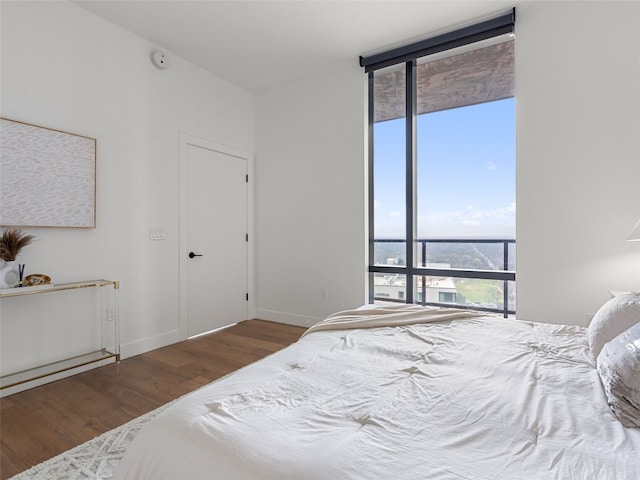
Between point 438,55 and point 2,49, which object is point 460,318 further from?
point 2,49

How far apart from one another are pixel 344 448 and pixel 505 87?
3717mm

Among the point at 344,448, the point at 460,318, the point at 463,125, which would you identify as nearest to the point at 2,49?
the point at 344,448

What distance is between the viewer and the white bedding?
0.74 meters

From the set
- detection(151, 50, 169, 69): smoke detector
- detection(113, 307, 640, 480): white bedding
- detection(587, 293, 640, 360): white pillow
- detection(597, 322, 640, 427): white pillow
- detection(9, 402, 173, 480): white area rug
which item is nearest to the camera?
detection(113, 307, 640, 480): white bedding

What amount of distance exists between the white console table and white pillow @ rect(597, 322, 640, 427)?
2.98m

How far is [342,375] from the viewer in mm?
1217

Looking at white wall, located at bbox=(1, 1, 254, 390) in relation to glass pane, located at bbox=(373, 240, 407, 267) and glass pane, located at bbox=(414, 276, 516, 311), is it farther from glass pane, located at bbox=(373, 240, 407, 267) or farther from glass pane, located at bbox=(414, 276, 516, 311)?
glass pane, located at bbox=(414, 276, 516, 311)

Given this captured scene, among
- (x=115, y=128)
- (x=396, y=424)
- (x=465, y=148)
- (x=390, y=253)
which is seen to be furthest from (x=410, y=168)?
(x=396, y=424)

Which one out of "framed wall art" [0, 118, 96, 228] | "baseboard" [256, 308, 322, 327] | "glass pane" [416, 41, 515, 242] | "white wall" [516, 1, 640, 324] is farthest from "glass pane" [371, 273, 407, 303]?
"framed wall art" [0, 118, 96, 228]

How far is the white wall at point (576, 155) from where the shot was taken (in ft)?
8.25

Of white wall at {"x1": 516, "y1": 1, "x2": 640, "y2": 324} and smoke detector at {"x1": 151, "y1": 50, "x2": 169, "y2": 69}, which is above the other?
smoke detector at {"x1": 151, "y1": 50, "x2": 169, "y2": 69}

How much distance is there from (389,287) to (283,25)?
2.86m

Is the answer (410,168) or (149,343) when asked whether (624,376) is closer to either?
(410,168)

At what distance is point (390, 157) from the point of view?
12.1ft
